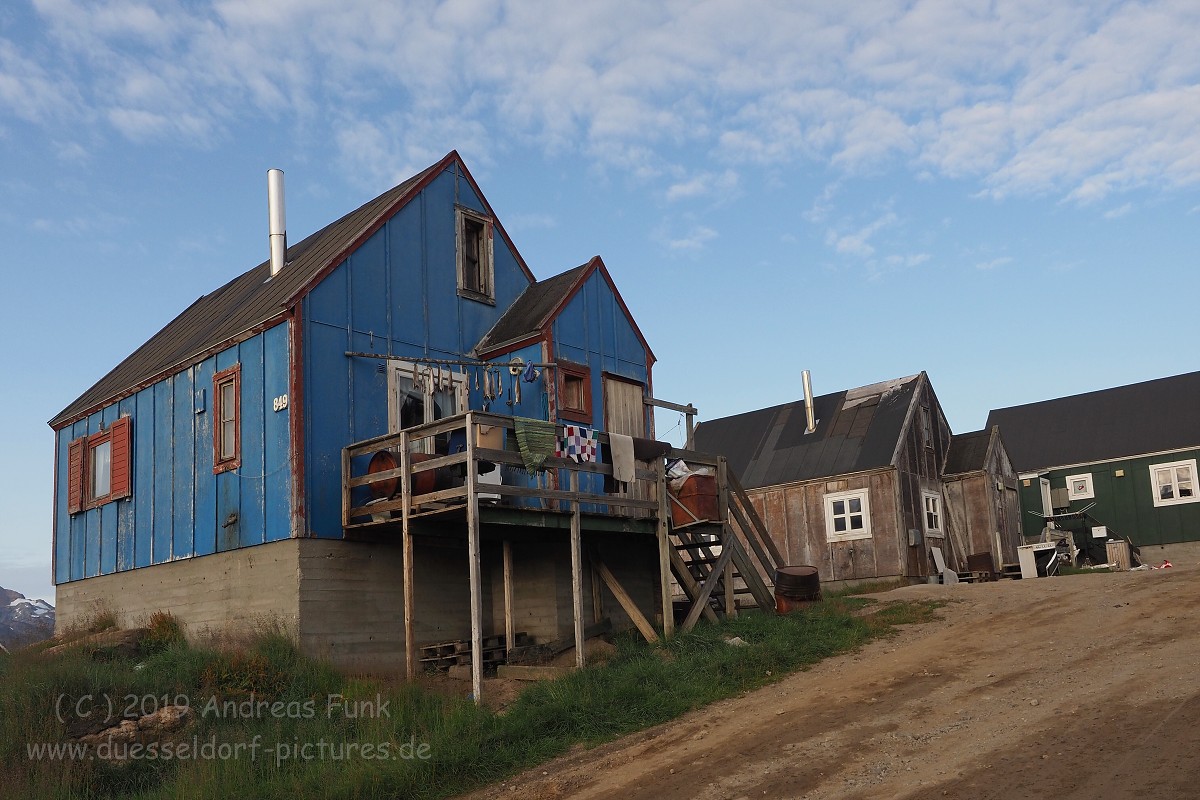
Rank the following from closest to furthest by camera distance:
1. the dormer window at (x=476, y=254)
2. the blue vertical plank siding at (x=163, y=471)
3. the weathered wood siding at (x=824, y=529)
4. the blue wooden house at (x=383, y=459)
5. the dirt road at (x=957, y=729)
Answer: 1. the dirt road at (x=957, y=729)
2. the blue wooden house at (x=383, y=459)
3. the blue vertical plank siding at (x=163, y=471)
4. the dormer window at (x=476, y=254)
5. the weathered wood siding at (x=824, y=529)

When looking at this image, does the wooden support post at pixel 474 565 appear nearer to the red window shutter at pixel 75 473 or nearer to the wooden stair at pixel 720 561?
the wooden stair at pixel 720 561

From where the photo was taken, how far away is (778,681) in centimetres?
1559

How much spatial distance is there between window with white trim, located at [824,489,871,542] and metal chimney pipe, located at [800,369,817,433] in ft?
11.0

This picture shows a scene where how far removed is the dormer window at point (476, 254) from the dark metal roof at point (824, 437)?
15074 mm

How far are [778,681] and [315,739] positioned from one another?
6.37 m

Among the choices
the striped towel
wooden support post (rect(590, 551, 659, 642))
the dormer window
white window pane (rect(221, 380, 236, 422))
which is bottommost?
wooden support post (rect(590, 551, 659, 642))

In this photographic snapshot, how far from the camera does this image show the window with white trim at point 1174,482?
38.6 m

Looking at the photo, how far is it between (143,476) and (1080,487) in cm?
3391

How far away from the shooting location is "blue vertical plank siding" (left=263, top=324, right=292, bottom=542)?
56.7 feet

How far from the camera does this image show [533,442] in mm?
16719

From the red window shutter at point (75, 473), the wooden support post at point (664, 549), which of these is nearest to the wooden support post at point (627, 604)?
the wooden support post at point (664, 549)

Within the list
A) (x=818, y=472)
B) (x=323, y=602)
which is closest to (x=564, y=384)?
(x=323, y=602)

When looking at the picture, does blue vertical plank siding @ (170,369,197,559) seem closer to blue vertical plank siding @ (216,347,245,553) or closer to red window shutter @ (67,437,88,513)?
blue vertical plank siding @ (216,347,245,553)

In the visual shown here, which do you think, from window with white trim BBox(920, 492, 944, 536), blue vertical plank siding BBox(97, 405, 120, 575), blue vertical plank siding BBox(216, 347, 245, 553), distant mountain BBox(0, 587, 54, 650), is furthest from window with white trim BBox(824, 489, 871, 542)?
distant mountain BBox(0, 587, 54, 650)
